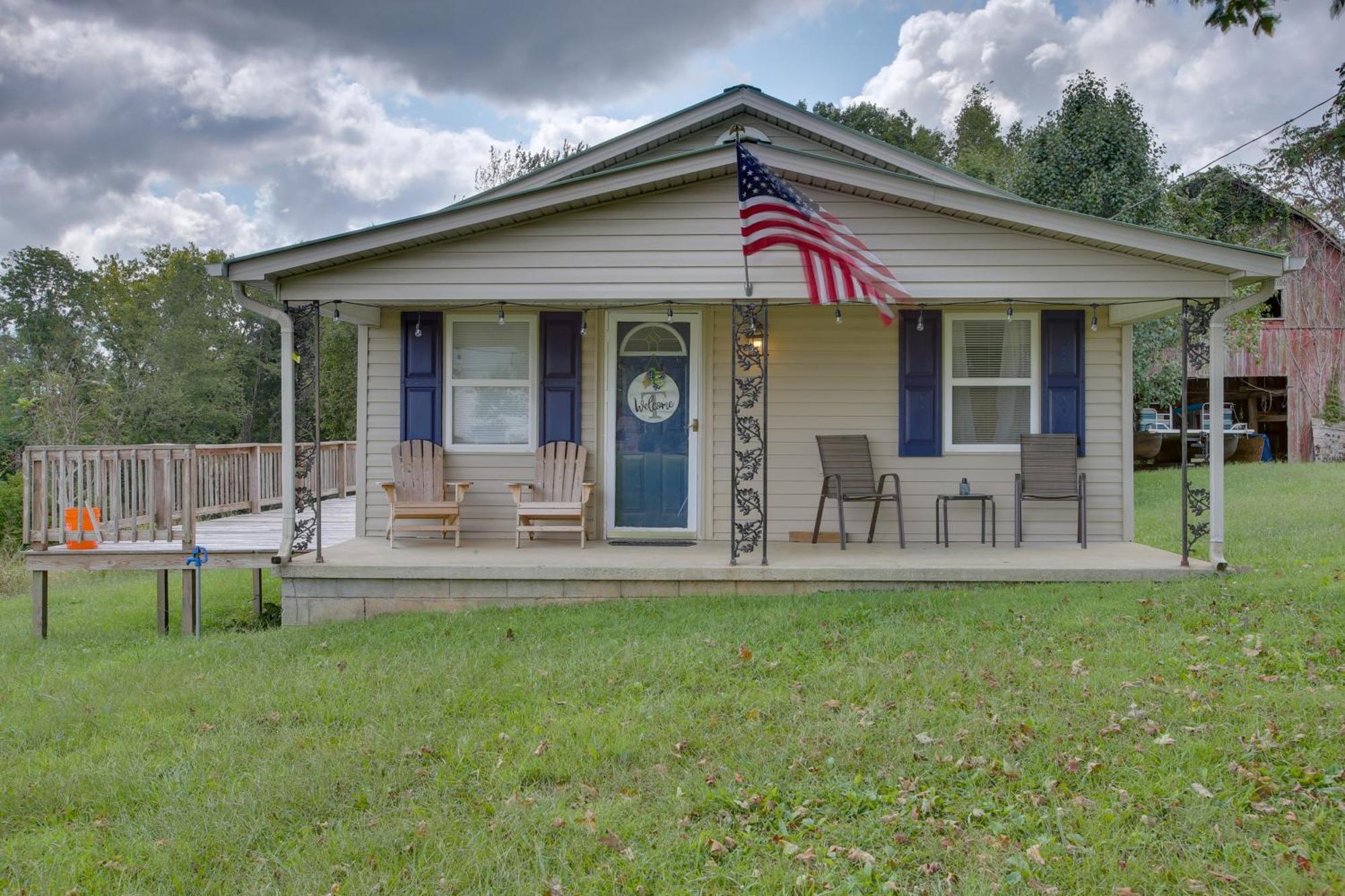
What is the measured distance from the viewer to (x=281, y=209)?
31.9 meters

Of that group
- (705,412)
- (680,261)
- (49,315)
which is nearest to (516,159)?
(49,315)

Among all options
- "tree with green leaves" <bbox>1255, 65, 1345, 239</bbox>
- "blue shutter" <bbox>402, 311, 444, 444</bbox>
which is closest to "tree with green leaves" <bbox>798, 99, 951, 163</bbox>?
"tree with green leaves" <bbox>1255, 65, 1345, 239</bbox>

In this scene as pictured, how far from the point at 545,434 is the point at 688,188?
2458 millimetres

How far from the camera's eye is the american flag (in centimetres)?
542

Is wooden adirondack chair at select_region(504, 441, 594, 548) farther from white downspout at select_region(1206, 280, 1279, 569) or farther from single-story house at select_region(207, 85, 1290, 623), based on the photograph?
white downspout at select_region(1206, 280, 1279, 569)

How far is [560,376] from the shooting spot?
734cm

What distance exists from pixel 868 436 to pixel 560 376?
103 inches

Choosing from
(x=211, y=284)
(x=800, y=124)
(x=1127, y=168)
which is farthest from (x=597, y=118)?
(x=800, y=124)

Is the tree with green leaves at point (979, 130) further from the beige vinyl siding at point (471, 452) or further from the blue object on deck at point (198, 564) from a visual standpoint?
the blue object on deck at point (198, 564)

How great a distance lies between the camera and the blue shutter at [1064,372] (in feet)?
23.4

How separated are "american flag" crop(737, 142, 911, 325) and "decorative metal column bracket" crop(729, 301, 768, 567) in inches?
18.4

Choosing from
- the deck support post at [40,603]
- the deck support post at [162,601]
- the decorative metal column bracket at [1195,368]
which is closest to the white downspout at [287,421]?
the deck support post at [162,601]

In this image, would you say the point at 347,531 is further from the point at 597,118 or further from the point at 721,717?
the point at 597,118

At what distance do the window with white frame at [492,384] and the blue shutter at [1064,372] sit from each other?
4271 mm
